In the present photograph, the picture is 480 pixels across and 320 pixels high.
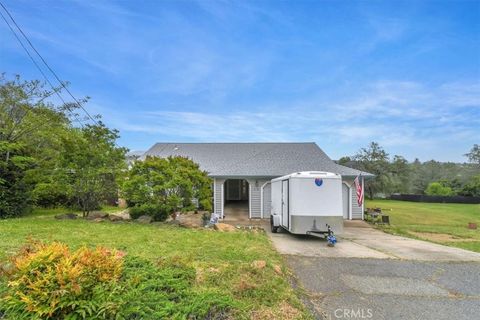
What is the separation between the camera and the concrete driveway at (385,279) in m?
4.09

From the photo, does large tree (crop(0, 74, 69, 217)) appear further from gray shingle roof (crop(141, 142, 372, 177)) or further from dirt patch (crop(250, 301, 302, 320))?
dirt patch (crop(250, 301, 302, 320))

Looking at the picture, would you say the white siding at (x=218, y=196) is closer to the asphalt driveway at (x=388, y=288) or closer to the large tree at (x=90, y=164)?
the large tree at (x=90, y=164)

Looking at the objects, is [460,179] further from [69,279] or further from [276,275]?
[69,279]

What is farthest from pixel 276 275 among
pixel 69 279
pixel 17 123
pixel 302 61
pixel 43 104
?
pixel 43 104

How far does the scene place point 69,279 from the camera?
2.99m

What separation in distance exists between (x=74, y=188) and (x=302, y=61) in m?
11.5

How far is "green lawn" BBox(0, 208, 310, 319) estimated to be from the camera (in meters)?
3.85

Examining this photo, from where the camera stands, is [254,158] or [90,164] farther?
[254,158]

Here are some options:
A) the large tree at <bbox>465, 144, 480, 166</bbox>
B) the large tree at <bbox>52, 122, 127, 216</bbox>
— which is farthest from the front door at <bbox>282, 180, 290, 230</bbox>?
the large tree at <bbox>465, 144, 480, 166</bbox>

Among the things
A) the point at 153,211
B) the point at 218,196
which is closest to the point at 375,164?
the point at 218,196

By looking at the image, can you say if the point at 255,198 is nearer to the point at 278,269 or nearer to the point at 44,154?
the point at 44,154

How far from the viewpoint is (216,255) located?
6203 millimetres

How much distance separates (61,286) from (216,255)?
357 cm

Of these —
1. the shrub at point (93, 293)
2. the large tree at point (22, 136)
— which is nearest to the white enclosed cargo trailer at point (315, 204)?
the shrub at point (93, 293)
